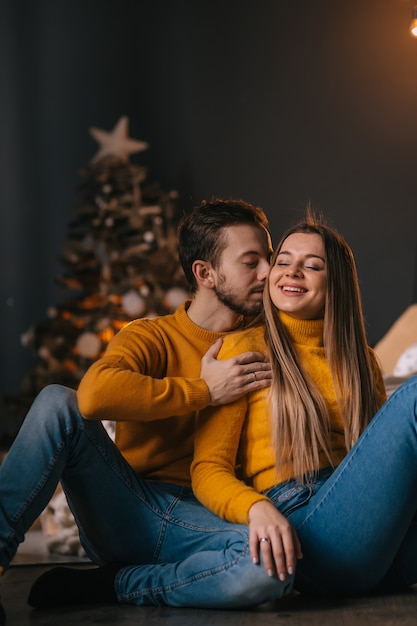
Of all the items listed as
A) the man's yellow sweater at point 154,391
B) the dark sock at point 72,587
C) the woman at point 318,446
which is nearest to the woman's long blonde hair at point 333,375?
the woman at point 318,446

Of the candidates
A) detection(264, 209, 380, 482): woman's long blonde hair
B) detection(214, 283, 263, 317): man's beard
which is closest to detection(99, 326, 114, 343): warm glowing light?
detection(214, 283, 263, 317): man's beard

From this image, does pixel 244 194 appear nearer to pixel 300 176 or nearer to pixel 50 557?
pixel 300 176

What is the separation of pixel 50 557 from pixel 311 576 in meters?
1.08

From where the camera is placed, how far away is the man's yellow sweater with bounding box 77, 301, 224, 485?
1.64 meters

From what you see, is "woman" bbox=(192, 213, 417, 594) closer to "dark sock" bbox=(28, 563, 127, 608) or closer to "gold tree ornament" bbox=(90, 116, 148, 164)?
"dark sock" bbox=(28, 563, 127, 608)

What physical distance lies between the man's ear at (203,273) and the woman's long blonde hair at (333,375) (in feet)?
0.59

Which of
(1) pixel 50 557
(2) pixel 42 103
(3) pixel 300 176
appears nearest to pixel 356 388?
(1) pixel 50 557

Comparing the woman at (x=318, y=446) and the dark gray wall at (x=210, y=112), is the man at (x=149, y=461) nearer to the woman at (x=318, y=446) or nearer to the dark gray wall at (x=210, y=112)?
the woman at (x=318, y=446)

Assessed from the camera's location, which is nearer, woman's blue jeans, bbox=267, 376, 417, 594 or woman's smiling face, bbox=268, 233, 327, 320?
woman's blue jeans, bbox=267, 376, 417, 594

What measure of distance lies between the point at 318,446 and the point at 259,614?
33cm

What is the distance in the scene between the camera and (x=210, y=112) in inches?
192

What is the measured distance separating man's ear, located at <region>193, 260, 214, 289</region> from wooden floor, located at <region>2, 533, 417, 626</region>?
0.68 metres

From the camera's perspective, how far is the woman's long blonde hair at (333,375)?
1.68m

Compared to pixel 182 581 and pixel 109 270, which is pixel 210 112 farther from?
pixel 182 581
